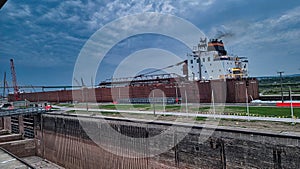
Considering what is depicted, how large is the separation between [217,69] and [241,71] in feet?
16.3

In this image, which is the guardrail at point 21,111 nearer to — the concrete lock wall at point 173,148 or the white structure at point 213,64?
the concrete lock wall at point 173,148

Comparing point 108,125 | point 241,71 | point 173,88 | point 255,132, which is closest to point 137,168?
point 108,125

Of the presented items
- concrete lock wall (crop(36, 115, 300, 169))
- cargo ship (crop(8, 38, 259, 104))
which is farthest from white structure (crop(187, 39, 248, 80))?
concrete lock wall (crop(36, 115, 300, 169))

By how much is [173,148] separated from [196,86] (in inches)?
494

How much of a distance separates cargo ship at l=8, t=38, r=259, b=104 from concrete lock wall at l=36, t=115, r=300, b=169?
6.57 metres

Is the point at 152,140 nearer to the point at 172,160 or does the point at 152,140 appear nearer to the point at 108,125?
the point at 172,160

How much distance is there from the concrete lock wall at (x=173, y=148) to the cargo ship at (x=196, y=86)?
6566 mm

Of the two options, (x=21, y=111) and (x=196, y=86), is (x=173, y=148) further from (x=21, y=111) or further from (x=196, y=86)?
(x=21, y=111)

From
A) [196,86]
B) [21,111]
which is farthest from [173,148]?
[21,111]

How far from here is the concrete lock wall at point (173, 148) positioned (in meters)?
7.39

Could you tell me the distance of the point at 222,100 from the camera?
2014cm

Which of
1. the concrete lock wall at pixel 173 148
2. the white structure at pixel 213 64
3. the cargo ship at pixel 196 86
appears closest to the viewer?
the concrete lock wall at pixel 173 148

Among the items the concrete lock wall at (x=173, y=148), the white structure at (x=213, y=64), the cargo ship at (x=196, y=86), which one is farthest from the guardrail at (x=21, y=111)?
the white structure at (x=213, y=64)

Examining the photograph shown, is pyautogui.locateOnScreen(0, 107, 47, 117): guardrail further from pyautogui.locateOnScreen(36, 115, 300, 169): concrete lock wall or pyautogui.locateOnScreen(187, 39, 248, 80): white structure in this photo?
pyautogui.locateOnScreen(187, 39, 248, 80): white structure
